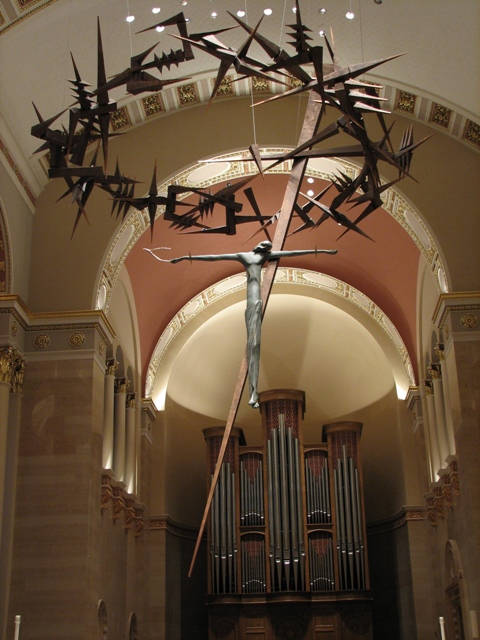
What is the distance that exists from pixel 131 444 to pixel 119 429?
0.96 metres

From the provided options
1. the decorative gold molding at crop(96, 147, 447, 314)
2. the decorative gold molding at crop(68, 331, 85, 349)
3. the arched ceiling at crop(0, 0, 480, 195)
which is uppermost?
the arched ceiling at crop(0, 0, 480, 195)

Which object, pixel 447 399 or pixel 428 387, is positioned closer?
pixel 447 399

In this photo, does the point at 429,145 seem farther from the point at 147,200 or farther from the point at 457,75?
the point at 147,200

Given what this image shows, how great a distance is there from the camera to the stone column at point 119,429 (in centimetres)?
1527

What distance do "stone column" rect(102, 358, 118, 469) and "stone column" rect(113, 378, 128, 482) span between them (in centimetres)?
51

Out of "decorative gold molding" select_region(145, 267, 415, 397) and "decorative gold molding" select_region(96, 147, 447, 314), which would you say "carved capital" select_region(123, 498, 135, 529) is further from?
"decorative gold molding" select_region(96, 147, 447, 314)

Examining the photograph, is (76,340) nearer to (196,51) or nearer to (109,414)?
(109,414)

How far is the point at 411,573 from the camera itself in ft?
54.5

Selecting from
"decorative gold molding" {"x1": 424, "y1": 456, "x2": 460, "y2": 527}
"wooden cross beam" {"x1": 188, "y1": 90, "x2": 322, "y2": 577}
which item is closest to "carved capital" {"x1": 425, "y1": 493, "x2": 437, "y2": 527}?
"decorative gold molding" {"x1": 424, "y1": 456, "x2": 460, "y2": 527}

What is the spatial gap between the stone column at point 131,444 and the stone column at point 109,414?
1387mm

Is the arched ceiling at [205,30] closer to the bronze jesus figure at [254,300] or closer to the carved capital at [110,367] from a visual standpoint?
the carved capital at [110,367]

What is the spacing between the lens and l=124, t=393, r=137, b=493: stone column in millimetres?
16094

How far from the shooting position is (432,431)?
16.0 meters

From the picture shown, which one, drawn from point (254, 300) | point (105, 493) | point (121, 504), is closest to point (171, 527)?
point (121, 504)
